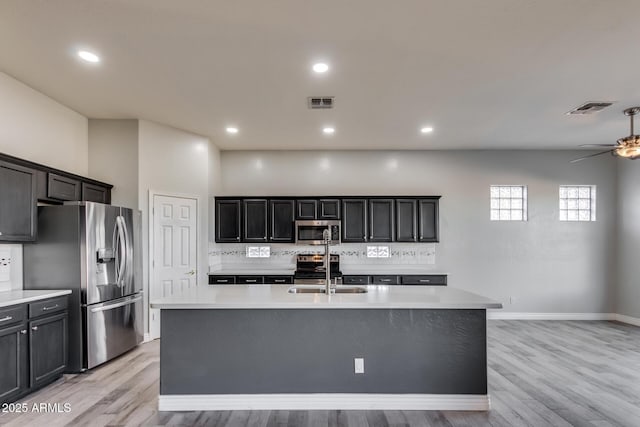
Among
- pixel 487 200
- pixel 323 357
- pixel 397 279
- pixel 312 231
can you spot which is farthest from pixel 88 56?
pixel 487 200

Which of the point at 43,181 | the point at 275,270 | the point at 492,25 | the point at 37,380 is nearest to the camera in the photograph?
the point at 492,25

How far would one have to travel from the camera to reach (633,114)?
4.66m

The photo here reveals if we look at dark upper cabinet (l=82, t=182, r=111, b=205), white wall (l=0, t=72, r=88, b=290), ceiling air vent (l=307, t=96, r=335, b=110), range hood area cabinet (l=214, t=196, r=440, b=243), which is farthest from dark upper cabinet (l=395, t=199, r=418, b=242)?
white wall (l=0, t=72, r=88, b=290)

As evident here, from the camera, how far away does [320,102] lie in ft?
14.3

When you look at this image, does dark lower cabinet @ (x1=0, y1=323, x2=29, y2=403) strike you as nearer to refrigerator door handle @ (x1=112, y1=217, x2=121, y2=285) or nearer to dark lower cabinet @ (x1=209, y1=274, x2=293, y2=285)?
refrigerator door handle @ (x1=112, y1=217, x2=121, y2=285)

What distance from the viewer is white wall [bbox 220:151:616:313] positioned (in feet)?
21.9

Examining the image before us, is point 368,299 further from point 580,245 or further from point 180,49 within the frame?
point 580,245

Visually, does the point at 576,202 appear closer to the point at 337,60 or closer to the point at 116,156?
the point at 337,60

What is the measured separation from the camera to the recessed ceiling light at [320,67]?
341 centimetres

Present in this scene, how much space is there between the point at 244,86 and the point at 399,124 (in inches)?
89.3

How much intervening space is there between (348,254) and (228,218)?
6.97 feet

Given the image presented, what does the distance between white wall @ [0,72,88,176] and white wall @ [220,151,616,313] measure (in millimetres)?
2375

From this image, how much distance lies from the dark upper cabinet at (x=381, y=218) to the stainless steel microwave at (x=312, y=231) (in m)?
0.60

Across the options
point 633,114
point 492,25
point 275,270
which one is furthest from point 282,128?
point 633,114
